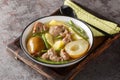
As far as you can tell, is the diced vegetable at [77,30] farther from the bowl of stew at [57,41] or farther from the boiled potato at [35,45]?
the boiled potato at [35,45]

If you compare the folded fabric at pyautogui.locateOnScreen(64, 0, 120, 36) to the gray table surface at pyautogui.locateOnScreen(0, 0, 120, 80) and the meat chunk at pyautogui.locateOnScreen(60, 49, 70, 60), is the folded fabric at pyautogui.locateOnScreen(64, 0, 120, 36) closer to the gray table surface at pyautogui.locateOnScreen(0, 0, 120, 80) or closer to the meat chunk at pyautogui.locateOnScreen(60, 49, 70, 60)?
the gray table surface at pyautogui.locateOnScreen(0, 0, 120, 80)

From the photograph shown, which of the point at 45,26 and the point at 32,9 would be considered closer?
the point at 45,26

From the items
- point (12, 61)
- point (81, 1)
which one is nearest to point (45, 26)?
point (12, 61)

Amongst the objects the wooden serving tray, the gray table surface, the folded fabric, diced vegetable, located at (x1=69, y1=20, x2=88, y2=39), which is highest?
diced vegetable, located at (x1=69, y1=20, x2=88, y2=39)

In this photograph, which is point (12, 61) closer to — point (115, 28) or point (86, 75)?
point (86, 75)

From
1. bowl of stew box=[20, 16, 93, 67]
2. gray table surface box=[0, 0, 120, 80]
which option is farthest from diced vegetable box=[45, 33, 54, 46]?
gray table surface box=[0, 0, 120, 80]

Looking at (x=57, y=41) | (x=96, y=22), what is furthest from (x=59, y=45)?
(x=96, y=22)
